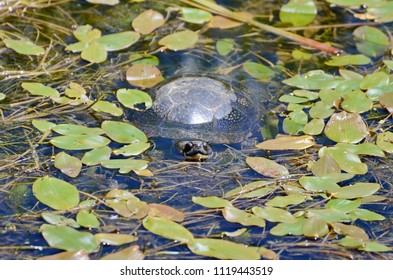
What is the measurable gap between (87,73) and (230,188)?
1.09 meters

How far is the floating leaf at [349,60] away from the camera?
3527 mm

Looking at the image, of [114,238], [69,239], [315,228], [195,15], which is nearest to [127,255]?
[114,238]

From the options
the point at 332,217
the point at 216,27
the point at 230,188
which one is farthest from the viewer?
the point at 216,27

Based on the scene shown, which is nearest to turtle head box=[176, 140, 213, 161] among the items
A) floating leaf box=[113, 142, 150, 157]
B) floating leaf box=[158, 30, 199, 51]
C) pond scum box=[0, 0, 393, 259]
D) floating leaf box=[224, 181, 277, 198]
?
pond scum box=[0, 0, 393, 259]

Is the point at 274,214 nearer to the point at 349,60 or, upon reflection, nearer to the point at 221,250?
the point at 221,250

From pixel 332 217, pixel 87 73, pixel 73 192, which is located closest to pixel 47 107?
pixel 87 73

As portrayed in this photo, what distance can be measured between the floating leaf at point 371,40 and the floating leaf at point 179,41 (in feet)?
2.83

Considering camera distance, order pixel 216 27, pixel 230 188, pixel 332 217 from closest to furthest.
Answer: pixel 332 217 → pixel 230 188 → pixel 216 27

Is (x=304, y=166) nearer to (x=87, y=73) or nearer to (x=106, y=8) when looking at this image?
(x=87, y=73)

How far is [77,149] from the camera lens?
284cm

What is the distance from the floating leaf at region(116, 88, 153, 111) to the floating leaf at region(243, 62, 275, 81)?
0.56 metres

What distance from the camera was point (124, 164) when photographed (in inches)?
108

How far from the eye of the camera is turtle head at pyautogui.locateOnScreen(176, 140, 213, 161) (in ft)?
9.39
